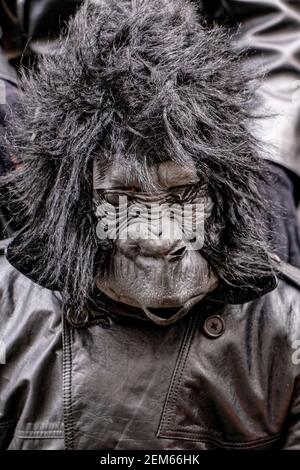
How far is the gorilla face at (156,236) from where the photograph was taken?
1.12 meters

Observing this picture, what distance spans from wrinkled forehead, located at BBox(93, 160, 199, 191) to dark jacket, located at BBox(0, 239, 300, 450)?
0.80 feet

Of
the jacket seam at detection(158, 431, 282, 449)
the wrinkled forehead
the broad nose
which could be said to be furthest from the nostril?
the jacket seam at detection(158, 431, 282, 449)

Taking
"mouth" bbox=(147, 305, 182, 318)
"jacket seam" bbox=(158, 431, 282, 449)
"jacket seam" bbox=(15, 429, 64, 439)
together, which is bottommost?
"jacket seam" bbox=(15, 429, 64, 439)

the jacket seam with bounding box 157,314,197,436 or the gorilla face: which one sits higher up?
the gorilla face

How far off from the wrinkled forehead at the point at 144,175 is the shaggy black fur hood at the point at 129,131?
0.5 inches

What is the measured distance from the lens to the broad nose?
111 centimetres

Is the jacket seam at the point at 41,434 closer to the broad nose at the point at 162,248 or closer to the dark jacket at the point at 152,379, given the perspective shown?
the dark jacket at the point at 152,379

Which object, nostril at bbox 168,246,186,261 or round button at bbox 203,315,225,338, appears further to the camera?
round button at bbox 203,315,225,338

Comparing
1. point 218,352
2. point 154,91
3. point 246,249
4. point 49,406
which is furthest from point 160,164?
point 49,406

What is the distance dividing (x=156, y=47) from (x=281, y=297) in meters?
0.50

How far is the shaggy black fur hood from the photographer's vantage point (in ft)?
3.74

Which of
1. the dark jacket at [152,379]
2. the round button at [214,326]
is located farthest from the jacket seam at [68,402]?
the round button at [214,326]

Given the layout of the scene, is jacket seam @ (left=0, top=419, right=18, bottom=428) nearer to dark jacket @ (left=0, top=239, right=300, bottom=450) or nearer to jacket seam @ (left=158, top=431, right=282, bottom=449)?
dark jacket @ (left=0, top=239, right=300, bottom=450)

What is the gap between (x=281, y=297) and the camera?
4.48 ft
